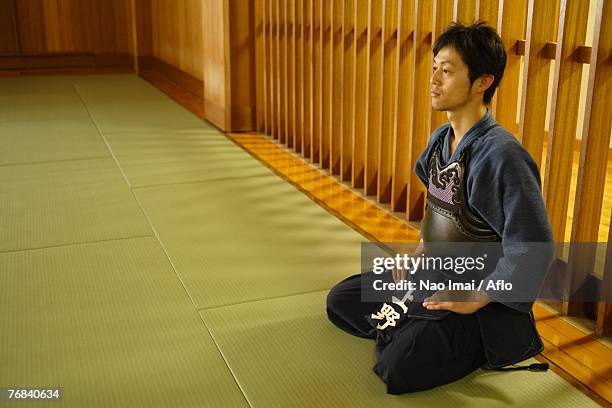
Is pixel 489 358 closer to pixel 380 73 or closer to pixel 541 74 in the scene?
pixel 541 74

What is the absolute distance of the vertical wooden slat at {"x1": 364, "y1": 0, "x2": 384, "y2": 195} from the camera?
12.5ft

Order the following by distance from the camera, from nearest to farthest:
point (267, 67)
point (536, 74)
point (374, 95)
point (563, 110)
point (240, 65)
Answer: point (563, 110), point (536, 74), point (374, 95), point (267, 67), point (240, 65)

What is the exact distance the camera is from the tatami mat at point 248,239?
283cm

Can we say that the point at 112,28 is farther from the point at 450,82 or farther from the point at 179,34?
the point at 450,82

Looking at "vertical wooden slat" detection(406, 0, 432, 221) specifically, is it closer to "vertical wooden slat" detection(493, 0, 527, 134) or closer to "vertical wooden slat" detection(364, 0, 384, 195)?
"vertical wooden slat" detection(364, 0, 384, 195)

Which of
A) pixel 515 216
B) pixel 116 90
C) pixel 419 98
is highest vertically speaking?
pixel 419 98

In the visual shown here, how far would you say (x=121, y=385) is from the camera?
2.08 m

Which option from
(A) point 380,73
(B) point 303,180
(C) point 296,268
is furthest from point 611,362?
(B) point 303,180

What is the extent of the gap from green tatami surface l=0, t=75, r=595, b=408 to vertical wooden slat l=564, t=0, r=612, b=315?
550 millimetres

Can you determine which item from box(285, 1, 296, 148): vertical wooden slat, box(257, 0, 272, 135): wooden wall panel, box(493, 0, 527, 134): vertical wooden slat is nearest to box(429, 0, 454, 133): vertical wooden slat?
box(493, 0, 527, 134): vertical wooden slat

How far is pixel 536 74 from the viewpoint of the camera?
104 inches

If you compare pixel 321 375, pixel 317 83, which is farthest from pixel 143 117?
pixel 321 375

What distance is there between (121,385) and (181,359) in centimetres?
22

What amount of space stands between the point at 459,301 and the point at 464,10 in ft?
4.97
